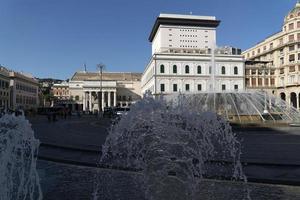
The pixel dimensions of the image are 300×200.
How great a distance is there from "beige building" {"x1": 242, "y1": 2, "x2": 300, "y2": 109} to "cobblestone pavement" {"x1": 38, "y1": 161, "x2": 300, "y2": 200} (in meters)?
73.3

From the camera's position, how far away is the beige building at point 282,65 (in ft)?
261

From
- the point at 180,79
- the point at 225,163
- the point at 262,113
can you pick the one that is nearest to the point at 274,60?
the point at 180,79

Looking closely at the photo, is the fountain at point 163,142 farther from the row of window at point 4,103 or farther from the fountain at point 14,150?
the row of window at point 4,103

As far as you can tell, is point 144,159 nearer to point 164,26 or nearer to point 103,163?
point 103,163

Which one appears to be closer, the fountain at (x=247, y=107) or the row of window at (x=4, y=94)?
the fountain at (x=247, y=107)

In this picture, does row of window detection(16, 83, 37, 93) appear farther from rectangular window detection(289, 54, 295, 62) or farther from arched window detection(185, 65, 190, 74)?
rectangular window detection(289, 54, 295, 62)

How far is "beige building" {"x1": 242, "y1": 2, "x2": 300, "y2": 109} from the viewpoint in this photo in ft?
261

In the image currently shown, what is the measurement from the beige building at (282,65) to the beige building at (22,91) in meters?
66.5

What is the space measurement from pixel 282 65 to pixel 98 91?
57.2 metres

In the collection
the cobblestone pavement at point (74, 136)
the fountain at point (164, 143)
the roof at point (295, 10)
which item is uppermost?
the roof at point (295, 10)

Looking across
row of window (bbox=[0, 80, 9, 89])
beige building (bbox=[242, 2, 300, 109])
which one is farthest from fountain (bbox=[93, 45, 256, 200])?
row of window (bbox=[0, 80, 9, 89])

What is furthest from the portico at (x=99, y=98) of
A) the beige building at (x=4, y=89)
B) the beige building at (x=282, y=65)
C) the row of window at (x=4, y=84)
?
the beige building at (x=282, y=65)

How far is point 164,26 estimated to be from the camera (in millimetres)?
91312

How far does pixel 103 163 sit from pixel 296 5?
83084 millimetres
